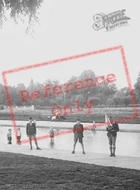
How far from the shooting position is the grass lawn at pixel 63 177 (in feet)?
29.0

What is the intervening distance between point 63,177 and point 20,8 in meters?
5.44

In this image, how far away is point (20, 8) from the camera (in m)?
12.7

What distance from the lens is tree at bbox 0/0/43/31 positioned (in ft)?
41.2

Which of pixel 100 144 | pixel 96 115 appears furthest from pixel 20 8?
pixel 96 115

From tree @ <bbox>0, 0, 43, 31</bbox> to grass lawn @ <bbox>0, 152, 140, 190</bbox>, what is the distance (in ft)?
14.7

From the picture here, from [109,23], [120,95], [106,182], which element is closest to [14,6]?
[109,23]

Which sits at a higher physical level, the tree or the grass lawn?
the tree

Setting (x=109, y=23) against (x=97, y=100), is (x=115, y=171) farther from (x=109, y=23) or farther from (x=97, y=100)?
(x=97, y=100)

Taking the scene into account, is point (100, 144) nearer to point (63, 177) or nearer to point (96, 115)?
point (63, 177)

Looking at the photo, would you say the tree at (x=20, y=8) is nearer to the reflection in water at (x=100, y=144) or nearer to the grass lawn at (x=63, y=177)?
the grass lawn at (x=63, y=177)

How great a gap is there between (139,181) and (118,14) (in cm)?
825

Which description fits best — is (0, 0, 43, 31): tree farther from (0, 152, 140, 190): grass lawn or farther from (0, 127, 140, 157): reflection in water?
(0, 127, 140, 157): reflection in water

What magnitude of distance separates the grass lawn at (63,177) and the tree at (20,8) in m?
4.48

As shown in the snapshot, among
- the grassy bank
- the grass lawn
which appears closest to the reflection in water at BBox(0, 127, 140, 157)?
the grass lawn
